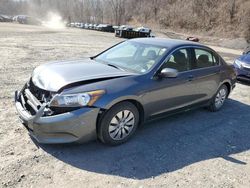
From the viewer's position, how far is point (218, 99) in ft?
21.1

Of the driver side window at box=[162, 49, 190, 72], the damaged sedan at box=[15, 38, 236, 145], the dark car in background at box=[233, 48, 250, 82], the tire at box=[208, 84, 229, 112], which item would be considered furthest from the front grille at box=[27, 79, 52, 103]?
the dark car in background at box=[233, 48, 250, 82]

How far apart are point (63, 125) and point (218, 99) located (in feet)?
12.9

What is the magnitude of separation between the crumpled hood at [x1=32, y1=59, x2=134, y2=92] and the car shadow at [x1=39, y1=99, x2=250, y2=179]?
3.06 feet

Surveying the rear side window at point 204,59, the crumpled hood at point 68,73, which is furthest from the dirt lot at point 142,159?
the rear side window at point 204,59

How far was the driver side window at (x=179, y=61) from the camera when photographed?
496cm

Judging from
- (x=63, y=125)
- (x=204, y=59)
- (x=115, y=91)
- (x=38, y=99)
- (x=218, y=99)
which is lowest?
(x=218, y=99)

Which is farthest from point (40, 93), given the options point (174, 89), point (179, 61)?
point (179, 61)

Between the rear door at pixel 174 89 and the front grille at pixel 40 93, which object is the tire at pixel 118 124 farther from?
the front grille at pixel 40 93

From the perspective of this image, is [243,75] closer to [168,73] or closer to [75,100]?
[168,73]

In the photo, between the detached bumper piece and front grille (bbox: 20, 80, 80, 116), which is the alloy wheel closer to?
the detached bumper piece

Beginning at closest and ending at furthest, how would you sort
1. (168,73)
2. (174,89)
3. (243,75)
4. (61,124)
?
(61,124) < (168,73) < (174,89) < (243,75)

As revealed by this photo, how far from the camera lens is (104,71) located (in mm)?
4559

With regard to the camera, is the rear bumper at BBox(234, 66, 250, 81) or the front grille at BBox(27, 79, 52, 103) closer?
the front grille at BBox(27, 79, 52, 103)

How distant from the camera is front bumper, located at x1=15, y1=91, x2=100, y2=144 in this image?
12.4ft
